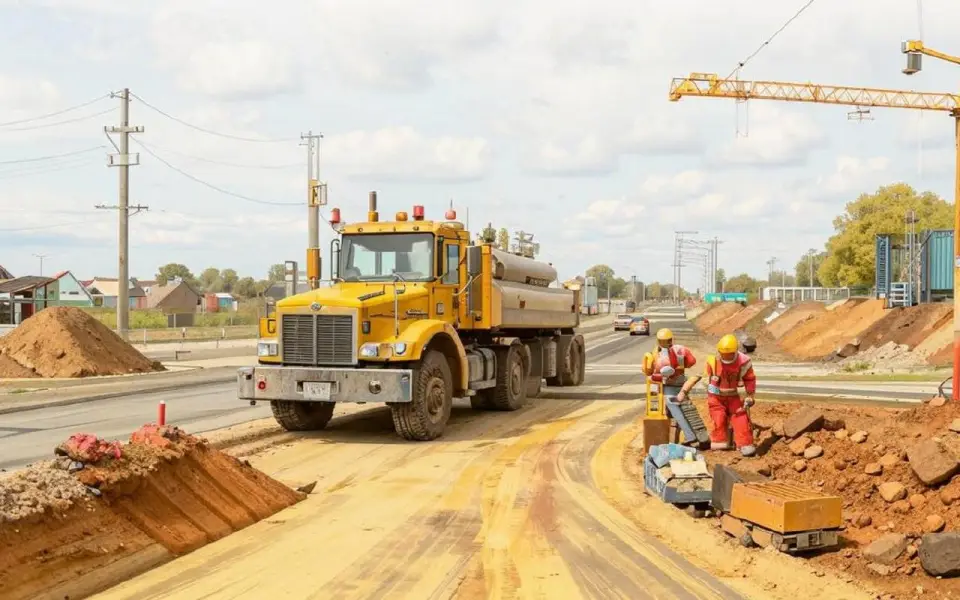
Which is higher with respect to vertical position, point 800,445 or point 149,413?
point 800,445

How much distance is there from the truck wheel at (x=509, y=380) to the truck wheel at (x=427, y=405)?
2959 mm

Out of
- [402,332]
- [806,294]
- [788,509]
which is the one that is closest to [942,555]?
[788,509]

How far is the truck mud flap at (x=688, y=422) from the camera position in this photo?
1130cm

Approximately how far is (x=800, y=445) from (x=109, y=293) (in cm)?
14634

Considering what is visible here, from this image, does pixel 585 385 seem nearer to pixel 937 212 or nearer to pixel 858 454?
pixel 858 454

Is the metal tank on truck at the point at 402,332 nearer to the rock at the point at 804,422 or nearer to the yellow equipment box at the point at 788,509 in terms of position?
the rock at the point at 804,422

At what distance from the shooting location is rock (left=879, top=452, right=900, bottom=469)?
28.9 ft

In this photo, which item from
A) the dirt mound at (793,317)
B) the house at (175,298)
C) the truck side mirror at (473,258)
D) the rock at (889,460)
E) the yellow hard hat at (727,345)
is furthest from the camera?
the house at (175,298)

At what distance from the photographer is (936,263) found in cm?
4359

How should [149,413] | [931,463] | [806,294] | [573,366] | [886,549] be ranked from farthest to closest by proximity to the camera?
[806,294], [573,366], [149,413], [931,463], [886,549]

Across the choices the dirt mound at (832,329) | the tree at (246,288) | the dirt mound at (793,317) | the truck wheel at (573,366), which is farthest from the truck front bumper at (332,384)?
the tree at (246,288)

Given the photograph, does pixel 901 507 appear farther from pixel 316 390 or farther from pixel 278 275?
pixel 278 275

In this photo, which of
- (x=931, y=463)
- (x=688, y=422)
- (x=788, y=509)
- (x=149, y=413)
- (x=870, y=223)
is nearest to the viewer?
(x=788, y=509)

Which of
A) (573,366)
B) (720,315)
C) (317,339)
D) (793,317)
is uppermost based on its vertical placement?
(317,339)
